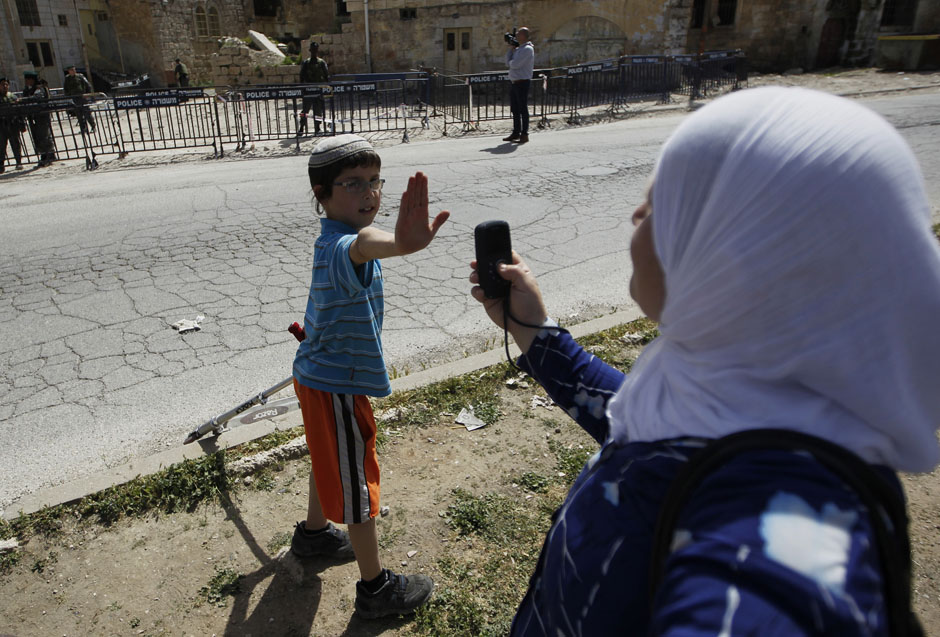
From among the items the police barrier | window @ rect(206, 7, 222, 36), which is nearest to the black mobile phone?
the police barrier

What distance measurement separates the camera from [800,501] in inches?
29.7

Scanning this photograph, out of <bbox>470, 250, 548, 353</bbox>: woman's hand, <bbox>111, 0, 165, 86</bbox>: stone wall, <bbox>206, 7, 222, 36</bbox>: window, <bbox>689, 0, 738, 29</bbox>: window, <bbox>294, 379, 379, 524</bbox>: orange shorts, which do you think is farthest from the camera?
<bbox>206, 7, 222, 36</bbox>: window

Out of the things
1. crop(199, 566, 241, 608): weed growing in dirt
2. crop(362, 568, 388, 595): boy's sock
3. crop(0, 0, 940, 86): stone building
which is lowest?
crop(199, 566, 241, 608): weed growing in dirt

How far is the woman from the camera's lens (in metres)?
0.73

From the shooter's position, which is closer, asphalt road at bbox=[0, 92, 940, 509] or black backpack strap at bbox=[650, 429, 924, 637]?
black backpack strap at bbox=[650, 429, 924, 637]

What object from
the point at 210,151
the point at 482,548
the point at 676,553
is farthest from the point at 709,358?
the point at 210,151

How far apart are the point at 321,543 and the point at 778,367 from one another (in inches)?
90.2

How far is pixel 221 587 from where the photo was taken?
2566 millimetres

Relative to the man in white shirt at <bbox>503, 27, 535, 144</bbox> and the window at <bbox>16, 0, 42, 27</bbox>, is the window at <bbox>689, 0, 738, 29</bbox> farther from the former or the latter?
the window at <bbox>16, 0, 42, 27</bbox>

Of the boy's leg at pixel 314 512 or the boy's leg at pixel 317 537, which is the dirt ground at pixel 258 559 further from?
the boy's leg at pixel 314 512

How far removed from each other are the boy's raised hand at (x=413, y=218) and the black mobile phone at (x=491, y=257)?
0.26m

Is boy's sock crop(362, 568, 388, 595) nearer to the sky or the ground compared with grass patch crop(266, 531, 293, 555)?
nearer to the sky

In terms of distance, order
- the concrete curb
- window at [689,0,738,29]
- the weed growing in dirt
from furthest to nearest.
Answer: window at [689,0,738,29], the concrete curb, the weed growing in dirt

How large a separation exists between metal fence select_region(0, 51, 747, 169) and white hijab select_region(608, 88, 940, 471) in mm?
12946
